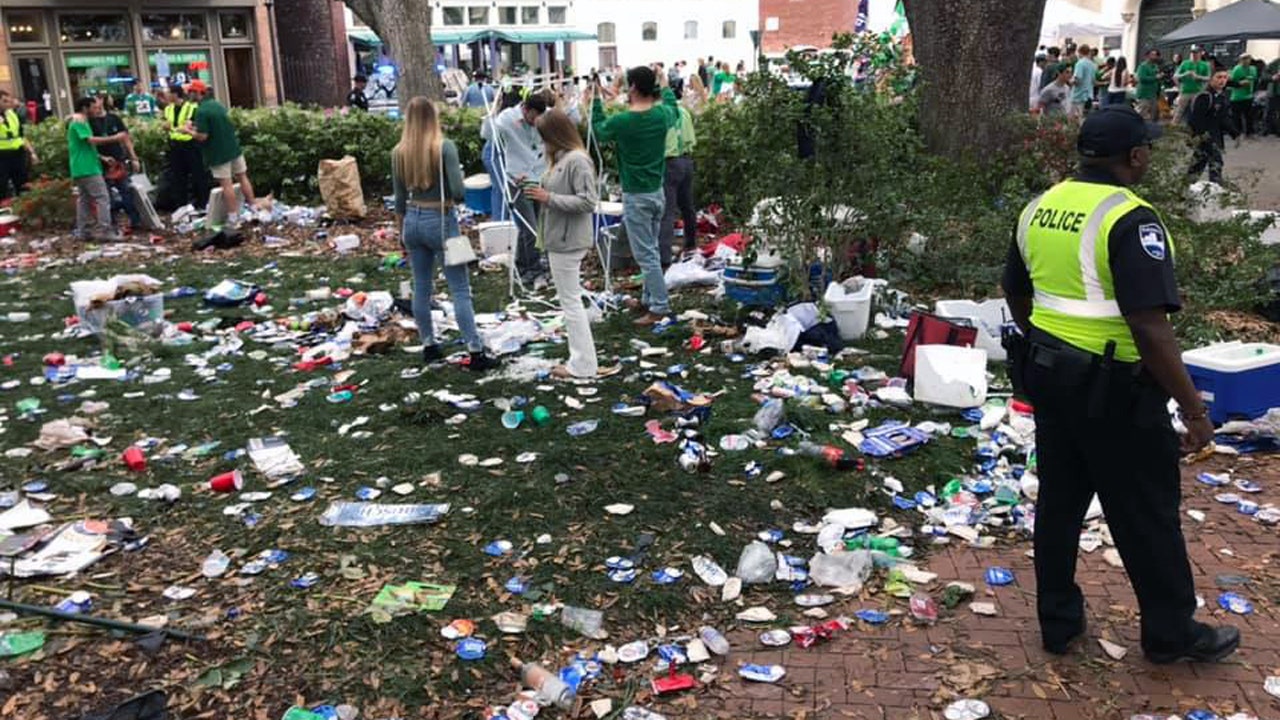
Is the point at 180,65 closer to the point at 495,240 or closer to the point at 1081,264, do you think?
the point at 495,240

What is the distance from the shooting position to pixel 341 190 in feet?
40.8

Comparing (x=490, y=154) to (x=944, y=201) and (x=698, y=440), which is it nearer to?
(x=944, y=201)

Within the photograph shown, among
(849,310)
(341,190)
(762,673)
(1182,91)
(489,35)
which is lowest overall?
(762,673)

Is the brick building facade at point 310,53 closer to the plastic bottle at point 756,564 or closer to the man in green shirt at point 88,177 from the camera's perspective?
the man in green shirt at point 88,177

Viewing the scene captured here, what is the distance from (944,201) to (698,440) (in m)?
4.19

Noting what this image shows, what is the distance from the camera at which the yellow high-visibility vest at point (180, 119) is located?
497 inches

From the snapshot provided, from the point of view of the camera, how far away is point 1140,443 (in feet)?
10.3

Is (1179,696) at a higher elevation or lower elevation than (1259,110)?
lower

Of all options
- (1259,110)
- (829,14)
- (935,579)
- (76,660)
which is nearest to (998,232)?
(935,579)

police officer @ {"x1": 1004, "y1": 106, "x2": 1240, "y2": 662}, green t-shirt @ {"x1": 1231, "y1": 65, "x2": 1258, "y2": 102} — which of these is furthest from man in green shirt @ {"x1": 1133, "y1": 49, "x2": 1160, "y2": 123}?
police officer @ {"x1": 1004, "y1": 106, "x2": 1240, "y2": 662}

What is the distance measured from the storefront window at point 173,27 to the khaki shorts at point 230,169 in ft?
46.2

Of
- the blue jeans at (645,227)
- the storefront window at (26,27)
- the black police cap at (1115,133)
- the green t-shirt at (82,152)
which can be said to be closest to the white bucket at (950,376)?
the blue jeans at (645,227)

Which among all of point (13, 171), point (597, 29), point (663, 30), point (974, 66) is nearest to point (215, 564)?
point (974, 66)

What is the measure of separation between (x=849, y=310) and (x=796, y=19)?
47.4m
